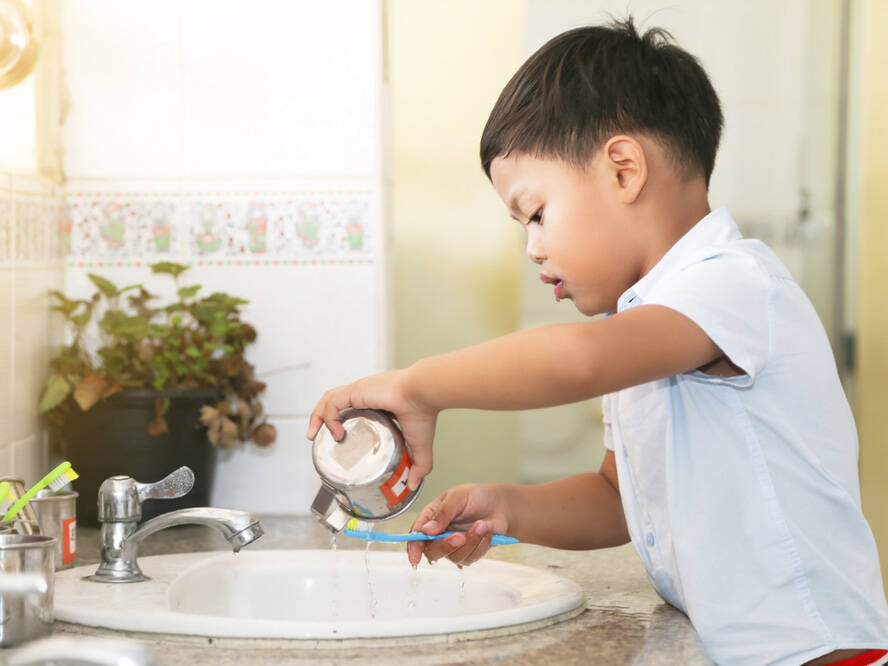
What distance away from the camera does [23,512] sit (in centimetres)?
95

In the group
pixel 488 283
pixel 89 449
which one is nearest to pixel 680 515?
pixel 89 449

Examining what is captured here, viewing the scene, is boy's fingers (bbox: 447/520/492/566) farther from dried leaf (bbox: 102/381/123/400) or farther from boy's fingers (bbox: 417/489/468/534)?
dried leaf (bbox: 102/381/123/400)

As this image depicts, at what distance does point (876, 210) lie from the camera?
216cm

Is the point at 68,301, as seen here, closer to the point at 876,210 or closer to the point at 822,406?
the point at 822,406

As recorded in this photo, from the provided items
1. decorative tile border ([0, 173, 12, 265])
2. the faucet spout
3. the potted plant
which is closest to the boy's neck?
the faucet spout

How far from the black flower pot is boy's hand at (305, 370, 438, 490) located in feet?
1.72

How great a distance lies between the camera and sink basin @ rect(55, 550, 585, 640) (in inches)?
35.2

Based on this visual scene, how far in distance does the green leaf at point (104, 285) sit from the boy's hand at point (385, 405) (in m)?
0.68

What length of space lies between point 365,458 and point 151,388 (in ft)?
1.87

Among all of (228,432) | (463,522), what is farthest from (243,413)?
(463,522)

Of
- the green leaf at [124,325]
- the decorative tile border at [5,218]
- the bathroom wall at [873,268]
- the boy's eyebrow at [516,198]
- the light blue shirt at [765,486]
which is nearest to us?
the light blue shirt at [765,486]

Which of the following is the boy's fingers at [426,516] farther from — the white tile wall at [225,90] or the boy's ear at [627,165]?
the white tile wall at [225,90]

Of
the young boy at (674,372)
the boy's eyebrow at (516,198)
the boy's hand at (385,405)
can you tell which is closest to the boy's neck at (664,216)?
the young boy at (674,372)

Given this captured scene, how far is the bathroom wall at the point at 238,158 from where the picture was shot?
1.43 m
